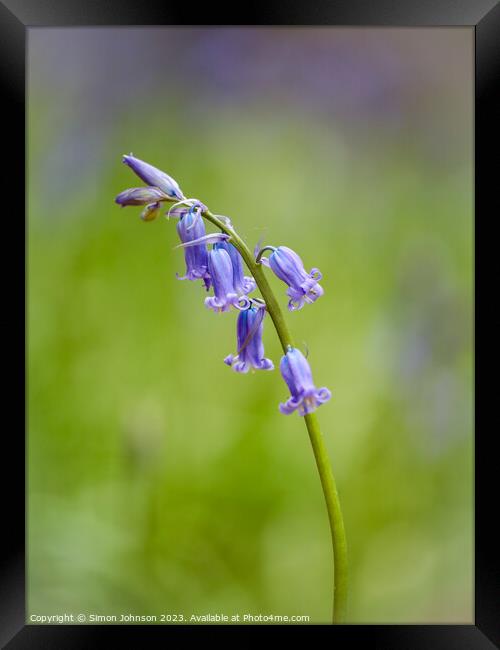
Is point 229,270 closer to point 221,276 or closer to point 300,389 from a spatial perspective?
point 221,276

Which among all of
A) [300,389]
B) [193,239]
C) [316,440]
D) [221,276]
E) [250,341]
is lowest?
[316,440]

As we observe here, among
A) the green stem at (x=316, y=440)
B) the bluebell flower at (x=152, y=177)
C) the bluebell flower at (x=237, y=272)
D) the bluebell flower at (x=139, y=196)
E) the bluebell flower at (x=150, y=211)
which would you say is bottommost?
the green stem at (x=316, y=440)

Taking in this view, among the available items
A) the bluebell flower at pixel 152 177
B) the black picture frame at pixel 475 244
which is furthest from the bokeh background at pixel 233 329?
the bluebell flower at pixel 152 177

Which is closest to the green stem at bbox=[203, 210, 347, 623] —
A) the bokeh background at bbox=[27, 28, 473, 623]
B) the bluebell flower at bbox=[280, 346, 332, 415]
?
the bluebell flower at bbox=[280, 346, 332, 415]

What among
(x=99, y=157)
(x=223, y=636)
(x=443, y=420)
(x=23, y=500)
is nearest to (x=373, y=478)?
(x=443, y=420)

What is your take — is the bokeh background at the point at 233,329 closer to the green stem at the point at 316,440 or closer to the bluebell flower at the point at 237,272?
the green stem at the point at 316,440

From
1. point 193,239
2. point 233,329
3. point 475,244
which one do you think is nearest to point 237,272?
point 193,239
